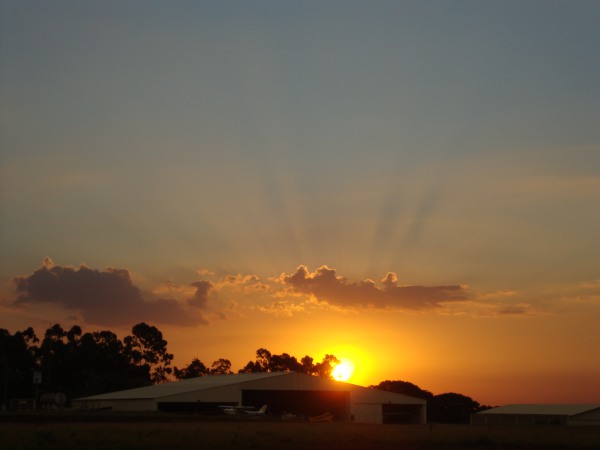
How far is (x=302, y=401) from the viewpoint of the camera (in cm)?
10538

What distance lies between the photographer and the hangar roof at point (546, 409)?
112875 mm

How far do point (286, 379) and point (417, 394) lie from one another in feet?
275

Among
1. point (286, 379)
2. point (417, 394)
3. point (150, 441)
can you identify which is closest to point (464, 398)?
point (417, 394)

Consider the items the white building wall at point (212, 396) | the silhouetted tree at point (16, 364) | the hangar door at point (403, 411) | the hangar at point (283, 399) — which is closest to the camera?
the white building wall at point (212, 396)

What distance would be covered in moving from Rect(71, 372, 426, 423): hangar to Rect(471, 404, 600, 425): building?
16.5 m

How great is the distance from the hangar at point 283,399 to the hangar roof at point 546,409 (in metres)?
20.0

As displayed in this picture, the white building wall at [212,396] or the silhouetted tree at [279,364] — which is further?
the silhouetted tree at [279,364]

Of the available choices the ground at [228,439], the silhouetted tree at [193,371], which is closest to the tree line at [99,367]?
the silhouetted tree at [193,371]

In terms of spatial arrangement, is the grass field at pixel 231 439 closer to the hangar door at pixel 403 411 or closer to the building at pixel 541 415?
the hangar door at pixel 403 411

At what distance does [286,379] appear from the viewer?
95000mm

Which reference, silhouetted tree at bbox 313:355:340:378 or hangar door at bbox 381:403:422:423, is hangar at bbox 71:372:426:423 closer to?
hangar door at bbox 381:403:422:423

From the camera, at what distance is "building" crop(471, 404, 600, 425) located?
360 feet

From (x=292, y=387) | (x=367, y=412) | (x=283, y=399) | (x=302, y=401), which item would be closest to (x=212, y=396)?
(x=292, y=387)

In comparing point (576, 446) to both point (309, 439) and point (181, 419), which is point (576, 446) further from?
point (181, 419)
